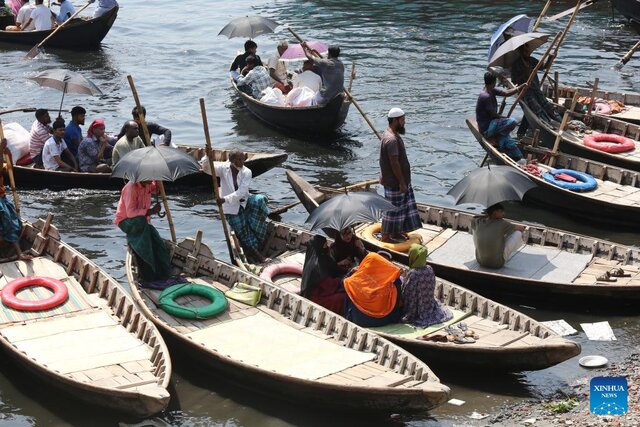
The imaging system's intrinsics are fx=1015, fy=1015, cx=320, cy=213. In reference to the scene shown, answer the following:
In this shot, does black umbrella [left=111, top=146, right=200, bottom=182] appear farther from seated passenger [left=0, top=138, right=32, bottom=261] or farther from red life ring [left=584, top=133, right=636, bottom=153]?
red life ring [left=584, top=133, right=636, bottom=153]

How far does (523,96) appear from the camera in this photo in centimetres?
1603

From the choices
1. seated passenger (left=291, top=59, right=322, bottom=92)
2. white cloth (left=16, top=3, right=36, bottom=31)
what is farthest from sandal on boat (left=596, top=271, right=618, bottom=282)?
white cloth (left=16, top=3, right=36, bottom=31)

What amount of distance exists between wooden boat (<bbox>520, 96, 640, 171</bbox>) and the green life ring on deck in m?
7.12

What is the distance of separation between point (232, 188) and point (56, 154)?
4475 mm

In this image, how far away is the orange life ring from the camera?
472 inches

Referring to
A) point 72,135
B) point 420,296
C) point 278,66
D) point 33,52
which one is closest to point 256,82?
point 278,66

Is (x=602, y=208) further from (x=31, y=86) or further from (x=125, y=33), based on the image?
(x=125, y=33)

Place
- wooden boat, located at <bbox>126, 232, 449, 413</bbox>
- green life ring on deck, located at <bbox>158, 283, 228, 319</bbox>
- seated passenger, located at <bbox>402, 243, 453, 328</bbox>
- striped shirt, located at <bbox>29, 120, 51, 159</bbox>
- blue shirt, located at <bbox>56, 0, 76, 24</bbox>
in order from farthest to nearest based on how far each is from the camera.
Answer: blue shirt, located at <bbox>56, 0, 76, 24</bbox>, striped shirt, located at <bbox>29, 120, 51, 159</bbox>, green life ring on deck, located at <bbox>158, 283, 228, 319</bbox>, seated passenger, located at <bbox>402, 243, 453, 328</bbox>, wooden boat, located at <bbox>126, 232, 449, 413</bbox>

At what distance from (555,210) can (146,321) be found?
689 centimetres

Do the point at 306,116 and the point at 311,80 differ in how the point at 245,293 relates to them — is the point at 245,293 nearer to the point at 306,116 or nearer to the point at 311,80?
the point at 306,116

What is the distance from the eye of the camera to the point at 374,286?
10.0 meters

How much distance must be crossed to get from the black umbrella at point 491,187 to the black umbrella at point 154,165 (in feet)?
9.71

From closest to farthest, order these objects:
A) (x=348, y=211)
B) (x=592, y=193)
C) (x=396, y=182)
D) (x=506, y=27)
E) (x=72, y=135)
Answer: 1. (x=348, y=211)
2. (x=396, y=182)
3. (x=592, y=193)
4. (x=72, y=135)
5. (x=506, y=27)

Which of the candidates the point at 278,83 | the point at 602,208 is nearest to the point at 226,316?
the point at 602,208
